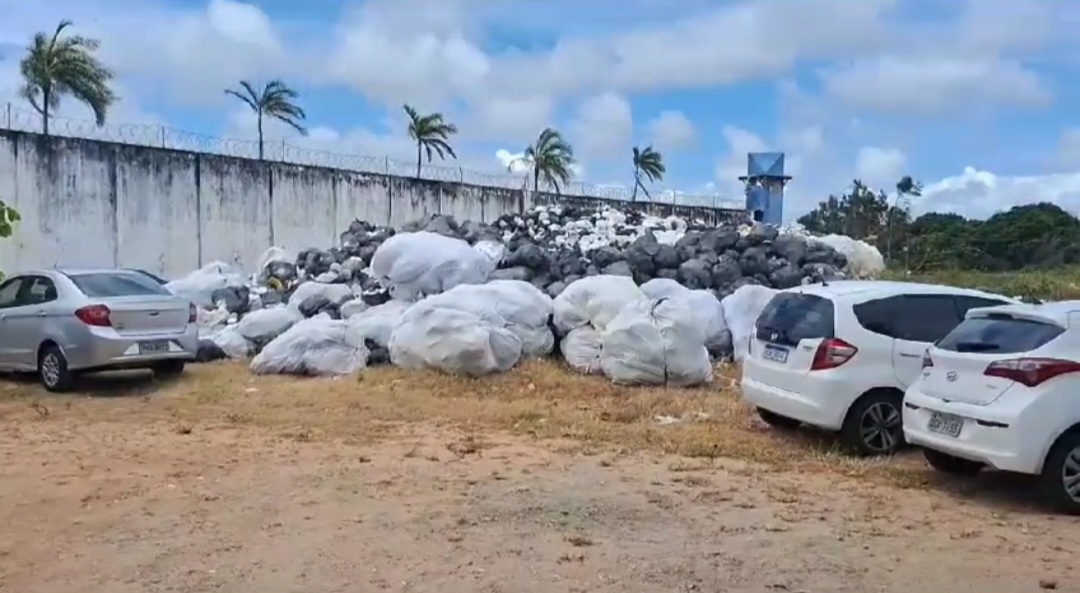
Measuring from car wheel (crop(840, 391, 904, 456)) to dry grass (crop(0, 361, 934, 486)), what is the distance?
149mm

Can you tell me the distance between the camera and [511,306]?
501 inches

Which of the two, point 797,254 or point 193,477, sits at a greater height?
point 797,254

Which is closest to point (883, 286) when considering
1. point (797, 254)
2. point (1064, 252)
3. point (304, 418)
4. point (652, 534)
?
point (652, 534)

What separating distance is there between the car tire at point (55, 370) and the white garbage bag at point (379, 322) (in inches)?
127

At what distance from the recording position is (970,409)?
22.6ft

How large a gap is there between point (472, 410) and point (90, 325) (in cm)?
434

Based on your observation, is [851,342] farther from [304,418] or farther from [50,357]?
[50,357]

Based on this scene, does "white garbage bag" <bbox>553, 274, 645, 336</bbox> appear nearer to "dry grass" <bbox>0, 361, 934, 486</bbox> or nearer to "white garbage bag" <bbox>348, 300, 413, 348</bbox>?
"dry grass" <bbox>0, 361, 934, 486</bbox>

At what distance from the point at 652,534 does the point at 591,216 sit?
14.0 m

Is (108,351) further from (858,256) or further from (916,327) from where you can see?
(858,256)

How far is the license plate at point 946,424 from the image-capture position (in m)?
6.97

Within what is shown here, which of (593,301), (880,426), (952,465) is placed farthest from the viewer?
(593,301)

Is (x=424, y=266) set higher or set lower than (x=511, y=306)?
higher

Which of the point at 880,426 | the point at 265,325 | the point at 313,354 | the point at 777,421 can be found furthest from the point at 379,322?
the point at 880,426
